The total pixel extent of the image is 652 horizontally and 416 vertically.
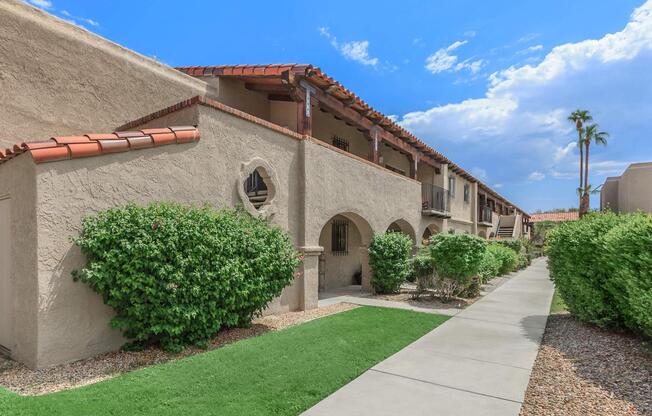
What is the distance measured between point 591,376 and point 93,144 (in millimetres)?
7831

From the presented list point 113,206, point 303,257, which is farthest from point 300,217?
point 113,206

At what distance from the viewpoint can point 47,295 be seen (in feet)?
16.5

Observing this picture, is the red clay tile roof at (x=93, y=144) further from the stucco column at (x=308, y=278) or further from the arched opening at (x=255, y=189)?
the stucco column at (x=308, y=278)

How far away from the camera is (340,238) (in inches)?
591

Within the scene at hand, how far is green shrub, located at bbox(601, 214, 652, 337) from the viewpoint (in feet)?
17.1

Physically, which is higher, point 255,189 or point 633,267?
point 255,189

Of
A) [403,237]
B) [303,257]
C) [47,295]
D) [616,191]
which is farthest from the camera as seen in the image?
[616,191]

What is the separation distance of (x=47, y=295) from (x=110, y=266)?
0.85m

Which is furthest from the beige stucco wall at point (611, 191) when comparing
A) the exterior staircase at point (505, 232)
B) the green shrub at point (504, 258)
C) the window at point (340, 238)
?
the exterior staircase at point (505, 232)

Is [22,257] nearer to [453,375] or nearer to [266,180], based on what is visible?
[266,180]

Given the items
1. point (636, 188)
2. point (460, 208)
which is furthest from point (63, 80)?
point (460, 208)

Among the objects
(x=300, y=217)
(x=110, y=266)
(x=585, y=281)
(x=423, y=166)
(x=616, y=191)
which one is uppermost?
(x=423, y=166)

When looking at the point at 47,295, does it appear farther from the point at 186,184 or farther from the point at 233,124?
the point at 233,124

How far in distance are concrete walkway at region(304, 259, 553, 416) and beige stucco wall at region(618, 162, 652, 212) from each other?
6.87m
